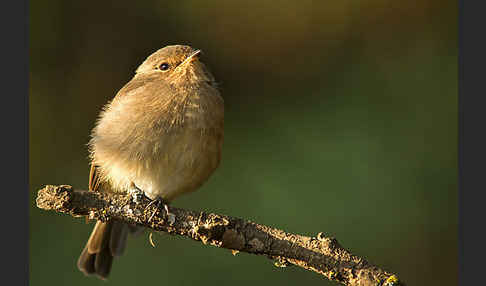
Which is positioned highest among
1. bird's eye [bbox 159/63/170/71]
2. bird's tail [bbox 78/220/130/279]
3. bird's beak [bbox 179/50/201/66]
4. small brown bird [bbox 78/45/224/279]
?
bird's beak [bbox 179/50/201/66]

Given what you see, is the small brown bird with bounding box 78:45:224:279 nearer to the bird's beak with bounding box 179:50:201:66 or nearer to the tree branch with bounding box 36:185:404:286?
the bird's beak with bounding box 179:50:201:66

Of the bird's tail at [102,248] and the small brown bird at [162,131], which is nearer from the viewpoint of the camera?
the small brown bird at [162,131]

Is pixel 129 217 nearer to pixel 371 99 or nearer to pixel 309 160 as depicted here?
pixel 309 160

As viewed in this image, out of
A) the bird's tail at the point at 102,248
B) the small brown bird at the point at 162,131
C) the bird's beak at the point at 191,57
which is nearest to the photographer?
the small brown bird at the point at 162,131

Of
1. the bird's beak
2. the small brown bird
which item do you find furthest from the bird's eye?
the bird's beak

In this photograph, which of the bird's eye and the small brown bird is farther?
the bird's eye

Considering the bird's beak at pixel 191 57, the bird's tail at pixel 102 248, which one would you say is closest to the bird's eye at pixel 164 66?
the bird's beak at pixel 191 57

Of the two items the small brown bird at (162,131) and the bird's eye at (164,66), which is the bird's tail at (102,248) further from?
the bird's eye at (164,66)
